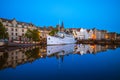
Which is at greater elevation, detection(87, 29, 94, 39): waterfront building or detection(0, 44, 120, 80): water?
detection(87, 29, 94, 39): waterfront building

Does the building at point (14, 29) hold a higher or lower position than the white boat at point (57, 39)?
higher

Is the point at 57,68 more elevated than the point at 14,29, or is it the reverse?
the point at 14,29

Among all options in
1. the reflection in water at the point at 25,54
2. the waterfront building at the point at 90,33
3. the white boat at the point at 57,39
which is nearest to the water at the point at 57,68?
the reflection in water at the point at 25,54

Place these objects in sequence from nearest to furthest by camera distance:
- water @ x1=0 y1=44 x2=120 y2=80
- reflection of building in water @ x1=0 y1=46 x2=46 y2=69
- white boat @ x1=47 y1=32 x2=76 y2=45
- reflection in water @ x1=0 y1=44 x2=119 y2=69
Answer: water @ x1=0 y1=44 x2=120 y2=80, reflection of building in water @ x1=0 y1=46 x2=46 y2=69, reflection in water @ x1=0 y1=44 x2=119 y2=69, white boat @ x1=47 y1=32 x2=76 y2=45

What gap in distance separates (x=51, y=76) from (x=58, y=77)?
2.23ft

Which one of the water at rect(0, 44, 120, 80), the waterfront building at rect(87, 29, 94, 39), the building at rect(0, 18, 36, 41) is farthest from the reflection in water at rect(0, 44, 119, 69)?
the waterfront building at rect(87, 29, 94, 39)

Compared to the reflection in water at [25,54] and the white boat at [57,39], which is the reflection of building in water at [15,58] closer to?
the reflection in water at [25,54]

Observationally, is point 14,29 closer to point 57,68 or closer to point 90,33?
point 57,68

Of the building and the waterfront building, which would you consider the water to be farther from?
the waterfront building

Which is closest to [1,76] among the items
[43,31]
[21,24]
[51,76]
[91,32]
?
[51,76]

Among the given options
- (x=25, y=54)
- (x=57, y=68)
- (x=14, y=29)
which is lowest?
(x=57, y=68)

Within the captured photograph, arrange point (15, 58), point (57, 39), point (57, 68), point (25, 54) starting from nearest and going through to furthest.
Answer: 1. point (57, 68)
2. point (15, 58)
3. point (25, 54)
4. point (57, 39)

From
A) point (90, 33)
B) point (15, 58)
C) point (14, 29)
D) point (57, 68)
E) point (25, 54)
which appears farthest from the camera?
point (90, 33)

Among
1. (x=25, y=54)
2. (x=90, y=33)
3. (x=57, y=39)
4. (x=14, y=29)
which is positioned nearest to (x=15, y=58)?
(x=25, y=54)
